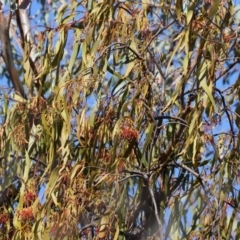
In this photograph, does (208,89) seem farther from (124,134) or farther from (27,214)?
(27,214)

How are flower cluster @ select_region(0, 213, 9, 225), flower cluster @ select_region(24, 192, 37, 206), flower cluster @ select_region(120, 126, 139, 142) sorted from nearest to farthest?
flower cluster @ select_region(120, 126, 139, 142) < flower cluster @ select_region(24, 192, 37, 206) < flower cluster @ select_region(0, 213, 9, 225)

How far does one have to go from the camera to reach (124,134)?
253 cm

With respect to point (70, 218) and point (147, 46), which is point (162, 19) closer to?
point (147, 46)

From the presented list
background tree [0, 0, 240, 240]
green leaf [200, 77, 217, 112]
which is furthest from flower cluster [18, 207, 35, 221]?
green leaf [200, 77, 217, 112]

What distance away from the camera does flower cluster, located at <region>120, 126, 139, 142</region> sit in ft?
8.32

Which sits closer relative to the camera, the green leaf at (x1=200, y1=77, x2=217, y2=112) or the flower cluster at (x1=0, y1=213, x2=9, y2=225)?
the green leaf at (x1=200, y1=77, x2=217, y2=112)

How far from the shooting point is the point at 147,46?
8.99 feet

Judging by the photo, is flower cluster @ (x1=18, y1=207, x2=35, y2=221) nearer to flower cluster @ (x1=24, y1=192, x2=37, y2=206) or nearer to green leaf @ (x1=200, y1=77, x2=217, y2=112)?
flower cluster @ (x1=24, y1=192, x2=37, y2=206)

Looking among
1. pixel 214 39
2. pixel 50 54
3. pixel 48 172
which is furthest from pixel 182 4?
pixel 48 172

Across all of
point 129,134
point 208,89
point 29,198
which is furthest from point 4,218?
point 208,89

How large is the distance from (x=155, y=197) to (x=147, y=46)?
0.48 metres

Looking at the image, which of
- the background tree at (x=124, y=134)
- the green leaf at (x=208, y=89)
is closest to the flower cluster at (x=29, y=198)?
the background tree at (x=124, y=134)

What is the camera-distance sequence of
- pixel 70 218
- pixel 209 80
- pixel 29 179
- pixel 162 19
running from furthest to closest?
pixel 162 19
pixel 29 179
pixel 209 80
pixel 70 218

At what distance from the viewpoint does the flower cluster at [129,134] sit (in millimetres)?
2535
